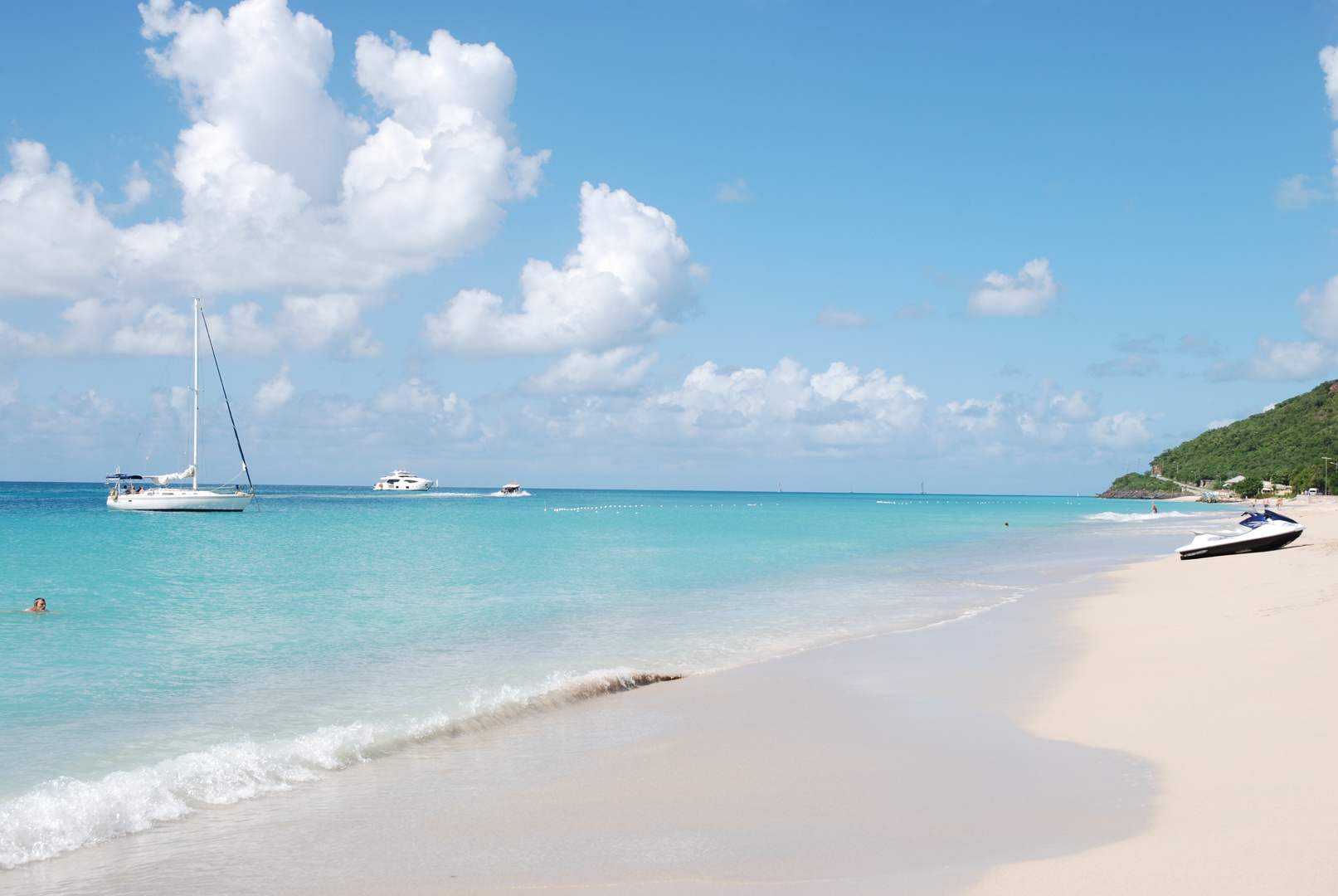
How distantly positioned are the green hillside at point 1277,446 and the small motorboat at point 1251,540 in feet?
349

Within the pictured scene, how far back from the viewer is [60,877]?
18.1ft

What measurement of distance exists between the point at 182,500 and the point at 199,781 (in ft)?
230

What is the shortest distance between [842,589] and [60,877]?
20393 mm

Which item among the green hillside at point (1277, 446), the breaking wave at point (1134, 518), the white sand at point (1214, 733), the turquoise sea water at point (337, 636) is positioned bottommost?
the breaking wave at point (1134, 518)

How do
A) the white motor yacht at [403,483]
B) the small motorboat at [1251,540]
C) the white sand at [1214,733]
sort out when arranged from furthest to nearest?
1. the white motor yacht at [403,483]
2. the small motorboat at [1251,540]
3. the white sand at [1214,733]

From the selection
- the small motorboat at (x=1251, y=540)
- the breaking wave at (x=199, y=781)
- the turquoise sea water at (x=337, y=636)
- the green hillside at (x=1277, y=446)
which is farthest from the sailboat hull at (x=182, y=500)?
the green hillside at (x=1277, y=446)

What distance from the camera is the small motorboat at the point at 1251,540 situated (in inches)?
1098

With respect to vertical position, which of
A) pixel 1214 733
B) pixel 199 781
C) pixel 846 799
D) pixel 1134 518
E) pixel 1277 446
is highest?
pixel 1277 446

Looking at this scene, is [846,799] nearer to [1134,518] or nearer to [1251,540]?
[1251,540]

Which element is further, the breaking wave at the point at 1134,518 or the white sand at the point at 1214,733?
the breaking wave at the point at 1134,518

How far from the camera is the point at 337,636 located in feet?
52.9

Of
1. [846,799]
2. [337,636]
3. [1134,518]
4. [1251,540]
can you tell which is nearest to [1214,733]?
[846,799]

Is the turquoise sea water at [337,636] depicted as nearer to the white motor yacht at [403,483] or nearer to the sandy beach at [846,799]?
the sandy beach at [846,799]

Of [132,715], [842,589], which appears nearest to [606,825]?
→ [132,715]
